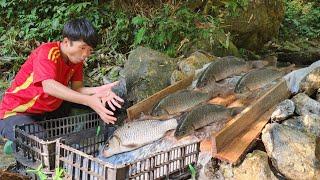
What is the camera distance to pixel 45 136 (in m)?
4.86

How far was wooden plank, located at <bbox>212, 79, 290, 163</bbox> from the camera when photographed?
4.54 metres

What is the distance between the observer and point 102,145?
520 centimetres

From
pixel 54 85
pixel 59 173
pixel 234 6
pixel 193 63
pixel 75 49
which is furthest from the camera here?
pixel 234 6

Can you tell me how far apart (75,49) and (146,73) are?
1692 millimetres

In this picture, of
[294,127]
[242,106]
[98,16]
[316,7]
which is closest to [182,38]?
[98,16]

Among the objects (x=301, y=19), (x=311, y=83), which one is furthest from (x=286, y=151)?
(x=301, y=19)

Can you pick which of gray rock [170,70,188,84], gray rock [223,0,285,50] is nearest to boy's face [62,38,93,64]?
gray rock [170,70,188,84]

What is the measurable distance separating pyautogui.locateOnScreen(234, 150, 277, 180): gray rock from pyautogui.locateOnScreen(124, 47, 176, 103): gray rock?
1885 mm

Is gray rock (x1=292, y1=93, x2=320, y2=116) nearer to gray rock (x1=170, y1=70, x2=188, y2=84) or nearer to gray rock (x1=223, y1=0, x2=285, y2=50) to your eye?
gray rock (x1=170, y1=70, x2=188, y2=84)

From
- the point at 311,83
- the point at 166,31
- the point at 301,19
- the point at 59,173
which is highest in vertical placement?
the point at 311,83

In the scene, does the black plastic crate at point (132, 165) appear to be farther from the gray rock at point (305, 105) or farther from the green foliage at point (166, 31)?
the green foliage at point (166, 31)

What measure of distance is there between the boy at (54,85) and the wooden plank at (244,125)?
111 centimetres

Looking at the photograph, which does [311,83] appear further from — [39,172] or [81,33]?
[39,172]

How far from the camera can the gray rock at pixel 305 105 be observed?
4986 millimetres
